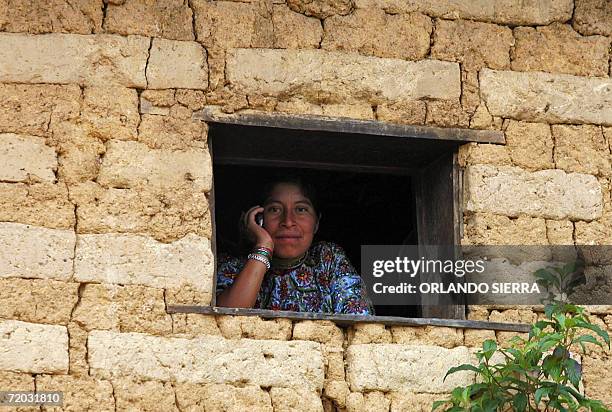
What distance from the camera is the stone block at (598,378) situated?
6.57m

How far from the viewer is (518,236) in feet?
22.1

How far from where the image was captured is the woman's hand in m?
6.96

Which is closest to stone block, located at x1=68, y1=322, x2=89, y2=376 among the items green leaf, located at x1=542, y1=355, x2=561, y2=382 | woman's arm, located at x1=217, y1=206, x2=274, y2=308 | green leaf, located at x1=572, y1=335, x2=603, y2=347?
woman's arm, located at x1=217, y1=206, x2=274, y2=308

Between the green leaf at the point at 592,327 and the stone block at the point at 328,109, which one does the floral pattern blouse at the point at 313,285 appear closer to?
the stone block at the point at 328,109

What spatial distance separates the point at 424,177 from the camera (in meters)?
7.27

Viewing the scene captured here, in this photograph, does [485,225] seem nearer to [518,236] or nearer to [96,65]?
[518,236]

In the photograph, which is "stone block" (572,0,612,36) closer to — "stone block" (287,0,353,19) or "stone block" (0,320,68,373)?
"stone block" (287,0,353,19)

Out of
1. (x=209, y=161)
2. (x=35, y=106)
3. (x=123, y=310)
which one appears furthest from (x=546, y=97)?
(x=35, y=106)

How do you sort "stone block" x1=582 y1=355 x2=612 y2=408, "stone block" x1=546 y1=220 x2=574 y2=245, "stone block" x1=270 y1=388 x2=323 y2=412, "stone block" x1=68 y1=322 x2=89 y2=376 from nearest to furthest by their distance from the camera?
"stone block" x1=68 y1=322 x2=89 y2=376
"stone block" x1=270 y1=388 x2=323 y2=412
"stone block" x1=582 y1=355 x2=612 y2=408
"stone block" x1=546 y1=220 x2=574 y2=245

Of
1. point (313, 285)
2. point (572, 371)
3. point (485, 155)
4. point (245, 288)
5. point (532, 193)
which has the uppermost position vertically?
point (485, 155)

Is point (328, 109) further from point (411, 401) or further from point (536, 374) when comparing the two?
point (536, 374)

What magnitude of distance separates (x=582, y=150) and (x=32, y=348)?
271 cm

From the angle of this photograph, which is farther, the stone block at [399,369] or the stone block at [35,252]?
the stone block at [399,369]

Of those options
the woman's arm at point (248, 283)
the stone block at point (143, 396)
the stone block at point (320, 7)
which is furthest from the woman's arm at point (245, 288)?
the stone block at point (320, 7)
